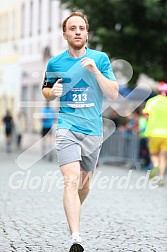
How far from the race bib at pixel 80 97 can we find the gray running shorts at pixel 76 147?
0.21 m

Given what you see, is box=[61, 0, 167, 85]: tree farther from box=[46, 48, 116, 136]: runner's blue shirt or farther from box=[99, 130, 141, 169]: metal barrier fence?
box=[46, 48, 116, 136]: runner's blue shirt

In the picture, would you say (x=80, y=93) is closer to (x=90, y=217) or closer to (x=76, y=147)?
(x=76, y=147)

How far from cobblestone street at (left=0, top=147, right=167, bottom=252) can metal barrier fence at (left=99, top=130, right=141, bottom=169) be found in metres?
4.19

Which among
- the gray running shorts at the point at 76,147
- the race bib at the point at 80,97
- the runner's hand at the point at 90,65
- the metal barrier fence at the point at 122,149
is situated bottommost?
the metal barrier fence at the point at 122,149

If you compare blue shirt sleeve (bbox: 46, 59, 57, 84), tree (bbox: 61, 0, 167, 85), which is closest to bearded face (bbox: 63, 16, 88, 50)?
blue shirt sleeve (bbox: 46, 59, 57, 84)

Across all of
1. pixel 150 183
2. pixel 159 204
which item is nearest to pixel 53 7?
pixel 150 183

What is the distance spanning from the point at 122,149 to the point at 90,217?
10.8 metres

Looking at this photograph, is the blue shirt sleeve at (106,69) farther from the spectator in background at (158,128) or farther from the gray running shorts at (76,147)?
the spectator in background at (158,128)

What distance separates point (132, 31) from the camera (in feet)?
68.8

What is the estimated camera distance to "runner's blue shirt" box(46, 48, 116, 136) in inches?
234

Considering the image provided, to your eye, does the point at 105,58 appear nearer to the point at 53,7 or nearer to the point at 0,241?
the point at 0,241

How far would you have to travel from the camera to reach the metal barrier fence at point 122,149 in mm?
18562

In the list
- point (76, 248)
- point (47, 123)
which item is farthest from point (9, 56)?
point (76, 248)

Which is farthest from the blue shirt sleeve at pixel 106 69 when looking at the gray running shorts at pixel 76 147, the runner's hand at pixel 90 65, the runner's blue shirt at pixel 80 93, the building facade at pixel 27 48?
the building facade at pixel 27 48
